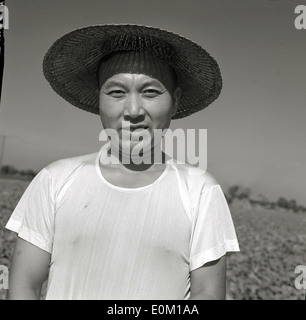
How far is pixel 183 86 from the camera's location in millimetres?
1818

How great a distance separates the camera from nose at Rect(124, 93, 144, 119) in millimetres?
1416

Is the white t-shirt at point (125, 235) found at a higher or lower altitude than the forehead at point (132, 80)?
lower

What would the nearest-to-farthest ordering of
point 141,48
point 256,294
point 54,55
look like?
point 141,48 < point 54,55 < point 256,294

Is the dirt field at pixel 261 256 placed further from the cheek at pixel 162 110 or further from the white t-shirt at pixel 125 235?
the cheek at pixel 162 110

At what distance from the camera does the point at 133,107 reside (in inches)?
55.7

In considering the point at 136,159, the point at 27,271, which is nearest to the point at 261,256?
the point at 136,159

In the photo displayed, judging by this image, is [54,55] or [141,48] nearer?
[141,48]

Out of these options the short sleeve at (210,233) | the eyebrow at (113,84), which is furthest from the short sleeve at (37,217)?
the short sleeve at (210,233)

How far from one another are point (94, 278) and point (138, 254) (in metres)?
0.17

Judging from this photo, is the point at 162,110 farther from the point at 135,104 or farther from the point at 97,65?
the point at 97,65

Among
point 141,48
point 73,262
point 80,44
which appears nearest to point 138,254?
point 73,262

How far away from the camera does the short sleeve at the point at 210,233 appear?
136cm

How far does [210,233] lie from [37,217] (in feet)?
→ 1.94

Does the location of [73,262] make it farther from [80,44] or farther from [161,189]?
[80,44]
